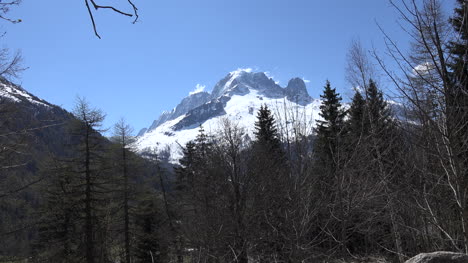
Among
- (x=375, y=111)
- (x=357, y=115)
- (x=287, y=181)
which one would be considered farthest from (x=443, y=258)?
(x=357, y=115)

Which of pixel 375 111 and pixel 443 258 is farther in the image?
pixel 375 111

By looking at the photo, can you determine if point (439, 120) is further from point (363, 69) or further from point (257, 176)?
point (257, 176)

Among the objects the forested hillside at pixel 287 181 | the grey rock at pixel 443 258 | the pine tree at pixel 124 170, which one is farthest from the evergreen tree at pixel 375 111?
the pine tree at pixel 124 170

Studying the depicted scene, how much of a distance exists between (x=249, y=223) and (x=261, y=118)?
13.7m

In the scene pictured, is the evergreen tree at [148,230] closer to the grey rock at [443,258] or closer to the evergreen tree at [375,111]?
the evergreen tree at [375,111]

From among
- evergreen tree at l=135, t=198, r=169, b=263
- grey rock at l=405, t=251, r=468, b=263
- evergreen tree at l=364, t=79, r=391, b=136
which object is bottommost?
evergreen tree at l=135, t=198, r=169, b=263

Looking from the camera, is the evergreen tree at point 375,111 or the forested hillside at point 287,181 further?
the evergreen tree at point 375,111

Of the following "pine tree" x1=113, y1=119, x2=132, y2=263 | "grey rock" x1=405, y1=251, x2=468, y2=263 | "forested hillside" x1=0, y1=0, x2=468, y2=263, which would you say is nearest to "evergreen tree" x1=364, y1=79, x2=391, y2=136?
"forested hillside" x1=0, y1=0, x2=468, y2=263

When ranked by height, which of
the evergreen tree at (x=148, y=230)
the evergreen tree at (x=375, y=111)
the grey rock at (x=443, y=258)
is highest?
the evergreen tree at (x=375, y=111)

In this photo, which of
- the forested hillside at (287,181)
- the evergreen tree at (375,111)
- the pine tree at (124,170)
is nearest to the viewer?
the forested hillside at (287,181)

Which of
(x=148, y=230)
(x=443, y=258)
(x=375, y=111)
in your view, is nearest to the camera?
(x=443, y=258)

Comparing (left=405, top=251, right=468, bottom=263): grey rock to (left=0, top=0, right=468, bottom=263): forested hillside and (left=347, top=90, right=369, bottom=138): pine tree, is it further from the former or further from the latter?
(left=347, top=90, right=369, bottom=138): pine tree

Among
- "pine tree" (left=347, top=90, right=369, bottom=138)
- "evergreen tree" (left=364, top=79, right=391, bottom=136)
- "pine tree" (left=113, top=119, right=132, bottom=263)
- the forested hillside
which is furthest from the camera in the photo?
"pine tree" (left=113, top=119, right=132, bottom=263)

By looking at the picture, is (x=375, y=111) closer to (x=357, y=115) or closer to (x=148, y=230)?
(x=357, y=115)
